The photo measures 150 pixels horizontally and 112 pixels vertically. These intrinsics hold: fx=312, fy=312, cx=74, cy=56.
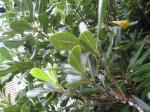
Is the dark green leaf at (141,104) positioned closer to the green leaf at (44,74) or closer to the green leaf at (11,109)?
the green leaf at (44,74)

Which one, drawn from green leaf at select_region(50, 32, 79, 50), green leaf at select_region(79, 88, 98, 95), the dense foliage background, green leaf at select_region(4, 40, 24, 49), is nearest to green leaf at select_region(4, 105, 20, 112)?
the dense foliage background

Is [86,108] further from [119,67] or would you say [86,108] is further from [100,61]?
[100,61]

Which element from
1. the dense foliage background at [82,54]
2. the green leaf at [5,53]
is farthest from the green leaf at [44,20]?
the green leaf at [5,53]

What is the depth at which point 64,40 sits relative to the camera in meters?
1.12

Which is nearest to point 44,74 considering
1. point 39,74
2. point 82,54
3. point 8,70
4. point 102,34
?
point 39,74

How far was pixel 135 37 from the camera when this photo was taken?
162cm

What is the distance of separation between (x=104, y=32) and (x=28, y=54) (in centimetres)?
62

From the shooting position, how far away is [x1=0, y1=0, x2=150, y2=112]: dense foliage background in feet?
3.91

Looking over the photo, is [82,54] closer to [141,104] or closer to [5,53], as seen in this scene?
[141,104]

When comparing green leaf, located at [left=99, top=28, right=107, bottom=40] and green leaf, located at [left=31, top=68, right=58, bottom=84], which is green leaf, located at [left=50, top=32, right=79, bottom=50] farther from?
green leaf, located at [left=99, top=28, right=107, bottom=40]

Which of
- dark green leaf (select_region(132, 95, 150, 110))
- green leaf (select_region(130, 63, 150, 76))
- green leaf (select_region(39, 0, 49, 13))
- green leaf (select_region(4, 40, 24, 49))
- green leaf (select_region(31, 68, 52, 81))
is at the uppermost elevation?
green leaf (select_region(39, 0, 49, 13))

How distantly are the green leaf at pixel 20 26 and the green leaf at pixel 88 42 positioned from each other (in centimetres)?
43

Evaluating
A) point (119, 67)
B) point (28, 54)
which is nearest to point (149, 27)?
point (119, 67)

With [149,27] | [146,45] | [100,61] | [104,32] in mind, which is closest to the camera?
[100,61]
